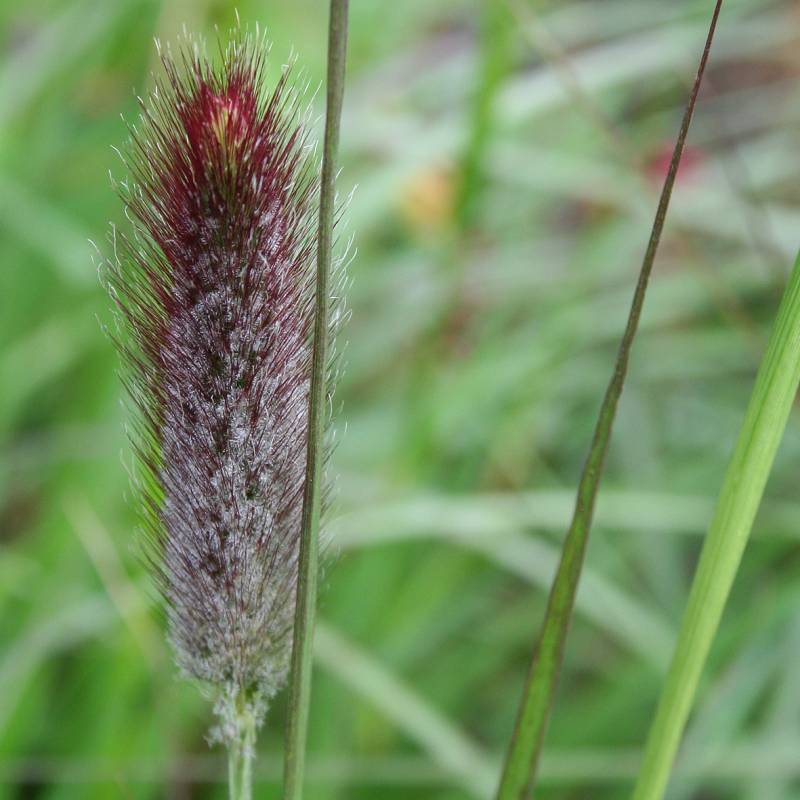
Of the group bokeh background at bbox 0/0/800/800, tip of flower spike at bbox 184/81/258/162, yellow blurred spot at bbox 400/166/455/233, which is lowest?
tip of flower spike at bbox 184/81/258/162

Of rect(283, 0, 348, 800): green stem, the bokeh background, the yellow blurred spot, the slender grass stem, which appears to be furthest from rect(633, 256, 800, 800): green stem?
the yellow blurred spot

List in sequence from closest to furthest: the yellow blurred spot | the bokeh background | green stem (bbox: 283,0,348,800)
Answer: green stem (bbox: 283,0,348,800) < the bokeh background < the yellow blurred spot

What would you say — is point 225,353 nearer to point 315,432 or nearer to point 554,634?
point 315,432

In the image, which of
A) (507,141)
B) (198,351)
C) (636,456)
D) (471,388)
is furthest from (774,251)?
(198,351)

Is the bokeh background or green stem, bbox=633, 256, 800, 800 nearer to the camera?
green stem, bbox=633, 256, 800, 800

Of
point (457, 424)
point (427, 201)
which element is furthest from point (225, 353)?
point (427, 201)

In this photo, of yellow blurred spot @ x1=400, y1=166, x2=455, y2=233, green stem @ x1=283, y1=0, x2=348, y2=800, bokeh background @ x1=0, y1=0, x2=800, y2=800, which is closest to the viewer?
green stem @ x1=283, y1=0, x2=348, y2=800

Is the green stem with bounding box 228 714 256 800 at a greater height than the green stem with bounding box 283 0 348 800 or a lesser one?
lesser

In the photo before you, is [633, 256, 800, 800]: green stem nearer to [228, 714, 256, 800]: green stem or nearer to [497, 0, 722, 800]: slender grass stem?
[497, 0, 722, 800]: slender grass stem
